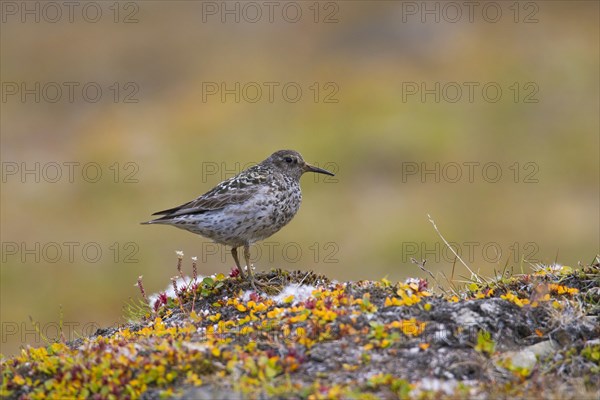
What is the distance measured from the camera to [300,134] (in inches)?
1213

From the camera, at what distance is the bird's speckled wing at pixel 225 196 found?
11.0m

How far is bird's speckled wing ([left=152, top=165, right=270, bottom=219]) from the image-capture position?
1099cm

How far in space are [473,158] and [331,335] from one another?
23173 mm

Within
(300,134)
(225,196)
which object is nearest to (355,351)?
(225,196)

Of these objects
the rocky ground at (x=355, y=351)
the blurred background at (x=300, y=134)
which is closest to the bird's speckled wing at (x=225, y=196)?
the rocky ground at (x=355, y=351)

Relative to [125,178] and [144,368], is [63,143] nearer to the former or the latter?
[125,178]

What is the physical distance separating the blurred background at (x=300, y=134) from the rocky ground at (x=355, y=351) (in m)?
9.68

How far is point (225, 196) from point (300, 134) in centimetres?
1992

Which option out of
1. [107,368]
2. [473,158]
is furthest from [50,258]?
[107,368]

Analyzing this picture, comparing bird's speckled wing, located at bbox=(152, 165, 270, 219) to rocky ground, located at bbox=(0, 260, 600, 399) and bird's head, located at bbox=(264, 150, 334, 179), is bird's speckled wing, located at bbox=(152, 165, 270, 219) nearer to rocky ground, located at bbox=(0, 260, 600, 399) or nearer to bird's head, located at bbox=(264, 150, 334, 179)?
bird's head, located at bbox=(264, 150, 334, 179)

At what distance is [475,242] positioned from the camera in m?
24.7

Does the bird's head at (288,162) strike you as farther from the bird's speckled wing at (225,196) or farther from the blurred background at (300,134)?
the blurred background at (300,134)

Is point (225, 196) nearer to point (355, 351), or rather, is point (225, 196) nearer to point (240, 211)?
point (240, 211)

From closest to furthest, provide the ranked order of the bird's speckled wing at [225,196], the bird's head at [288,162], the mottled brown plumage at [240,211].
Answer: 1. the mottled brown plumage at [240,211]
2. the bird's speckled wing at [225,196]
3. the bird's head at [288,162]
